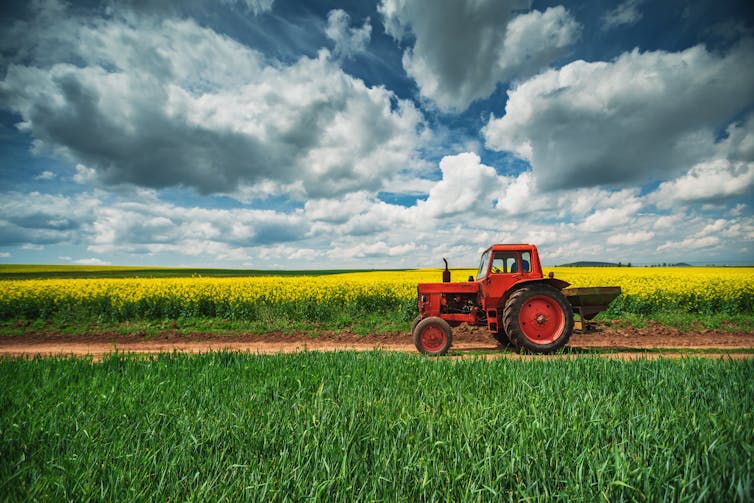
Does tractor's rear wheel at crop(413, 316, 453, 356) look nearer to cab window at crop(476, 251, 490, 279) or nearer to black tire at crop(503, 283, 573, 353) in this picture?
black tire at crop(503, 283, 573, 353)

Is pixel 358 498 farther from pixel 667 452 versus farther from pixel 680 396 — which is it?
pixel 680 396

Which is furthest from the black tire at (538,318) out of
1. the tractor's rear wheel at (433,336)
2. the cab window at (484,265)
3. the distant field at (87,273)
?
the distant field at (87,273)

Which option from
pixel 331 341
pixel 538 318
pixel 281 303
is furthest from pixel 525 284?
pixel 281 303

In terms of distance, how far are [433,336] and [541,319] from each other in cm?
253

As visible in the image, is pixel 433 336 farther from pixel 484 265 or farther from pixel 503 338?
pixel 484 265

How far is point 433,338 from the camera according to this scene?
8172 millimetres

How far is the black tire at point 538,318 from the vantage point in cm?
767

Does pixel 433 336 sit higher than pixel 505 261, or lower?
lower

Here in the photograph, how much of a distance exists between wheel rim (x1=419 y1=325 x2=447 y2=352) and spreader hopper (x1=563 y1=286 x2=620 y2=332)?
3146 millimetres

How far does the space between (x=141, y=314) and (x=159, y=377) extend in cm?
1111

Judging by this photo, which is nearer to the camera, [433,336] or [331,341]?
[433,336]

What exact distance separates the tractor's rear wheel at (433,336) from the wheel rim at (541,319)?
1.76m

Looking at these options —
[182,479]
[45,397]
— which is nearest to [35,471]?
[182,479]

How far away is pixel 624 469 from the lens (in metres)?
2.05
